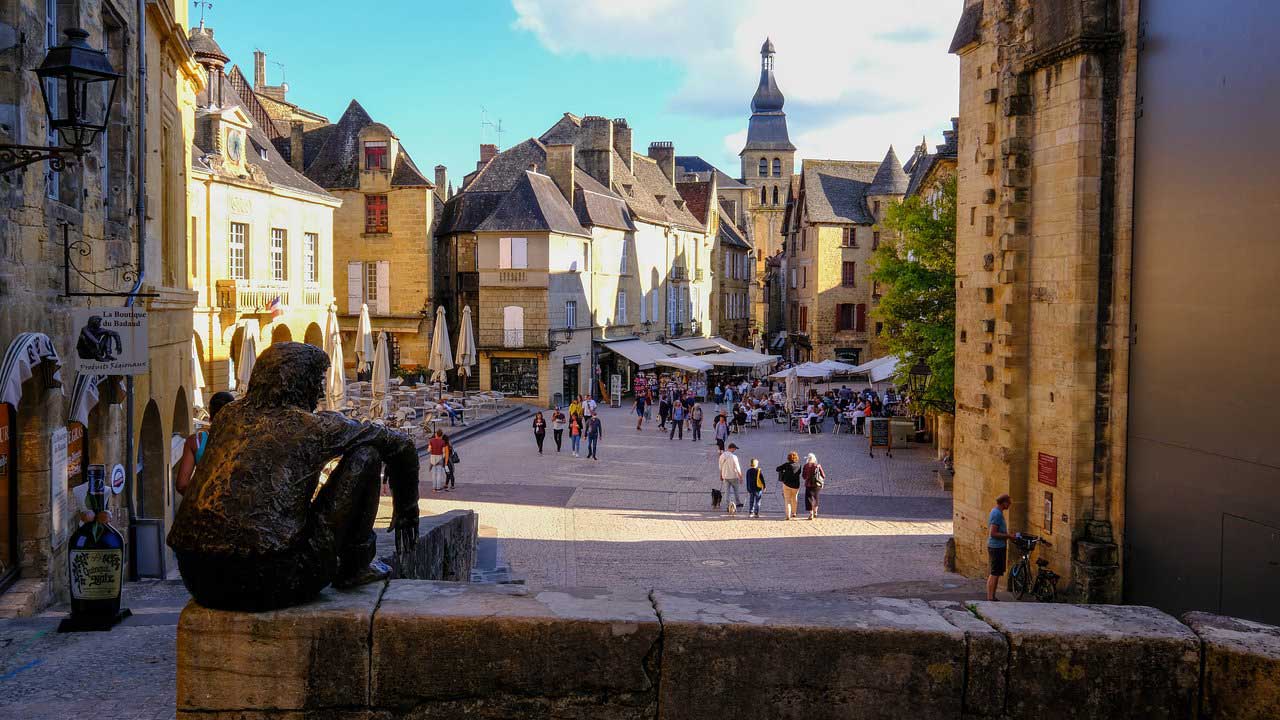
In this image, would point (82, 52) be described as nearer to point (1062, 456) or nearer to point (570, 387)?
point (1062, 456)

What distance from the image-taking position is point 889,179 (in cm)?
6128

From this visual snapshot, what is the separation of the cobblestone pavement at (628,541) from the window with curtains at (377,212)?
48.9 feet

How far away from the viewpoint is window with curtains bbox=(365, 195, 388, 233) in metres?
44.5

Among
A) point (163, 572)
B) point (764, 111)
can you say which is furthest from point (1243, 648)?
point (764, 111)

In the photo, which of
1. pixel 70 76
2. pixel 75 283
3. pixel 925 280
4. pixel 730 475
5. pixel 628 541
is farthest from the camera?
pixel 925 280

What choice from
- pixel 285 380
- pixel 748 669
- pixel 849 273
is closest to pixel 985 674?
pixel 748 669

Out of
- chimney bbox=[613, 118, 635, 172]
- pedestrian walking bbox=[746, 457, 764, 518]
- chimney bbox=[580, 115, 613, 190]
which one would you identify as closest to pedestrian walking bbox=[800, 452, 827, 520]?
pedestrian walking bbox=[746, 457, 764, 518]

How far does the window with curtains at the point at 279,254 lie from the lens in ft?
116

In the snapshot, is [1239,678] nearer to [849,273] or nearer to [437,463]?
[437,463]

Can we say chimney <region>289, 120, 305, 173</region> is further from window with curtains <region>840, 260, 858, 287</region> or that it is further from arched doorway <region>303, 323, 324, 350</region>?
window with curtains <region>840, 260, 858, 287</region>

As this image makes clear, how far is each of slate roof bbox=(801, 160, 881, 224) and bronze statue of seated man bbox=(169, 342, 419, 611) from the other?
58.3 metres

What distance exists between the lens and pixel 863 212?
202 ft

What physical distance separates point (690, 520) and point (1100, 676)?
1711cm

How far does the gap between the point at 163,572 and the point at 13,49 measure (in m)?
4.94
